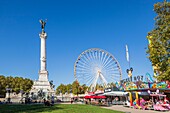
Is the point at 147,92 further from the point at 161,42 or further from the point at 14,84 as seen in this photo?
the point at 14,84

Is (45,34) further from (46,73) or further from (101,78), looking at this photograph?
(101,78)

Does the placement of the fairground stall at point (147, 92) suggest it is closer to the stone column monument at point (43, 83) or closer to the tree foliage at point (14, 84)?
the stone column monument at point (43, 83)

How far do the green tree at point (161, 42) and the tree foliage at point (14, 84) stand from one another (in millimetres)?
79151

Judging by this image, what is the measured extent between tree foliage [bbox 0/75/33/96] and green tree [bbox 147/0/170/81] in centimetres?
7915

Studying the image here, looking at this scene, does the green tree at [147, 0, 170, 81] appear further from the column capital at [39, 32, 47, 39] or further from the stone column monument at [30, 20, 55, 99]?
the column capital at [39, 32, 47, 39]

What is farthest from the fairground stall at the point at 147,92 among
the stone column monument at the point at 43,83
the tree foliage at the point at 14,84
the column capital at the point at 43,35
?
the tree foliage at the point at 14,84

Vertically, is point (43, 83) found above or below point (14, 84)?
above

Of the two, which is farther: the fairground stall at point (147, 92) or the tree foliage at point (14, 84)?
the tree foliage at point (14, 84)

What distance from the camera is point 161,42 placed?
16.6 meters

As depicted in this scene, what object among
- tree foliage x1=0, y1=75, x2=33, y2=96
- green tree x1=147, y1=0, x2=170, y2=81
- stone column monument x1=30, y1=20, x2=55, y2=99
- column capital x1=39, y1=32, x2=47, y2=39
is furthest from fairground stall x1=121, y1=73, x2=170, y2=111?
tree foliage x1=0, y1=75, x2=33, y2=96

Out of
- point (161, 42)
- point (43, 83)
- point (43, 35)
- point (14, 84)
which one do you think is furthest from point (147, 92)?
point (14, 84)

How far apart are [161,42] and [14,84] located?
83.4 m

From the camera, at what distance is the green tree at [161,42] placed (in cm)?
1598

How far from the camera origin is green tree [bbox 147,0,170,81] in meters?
16.0
